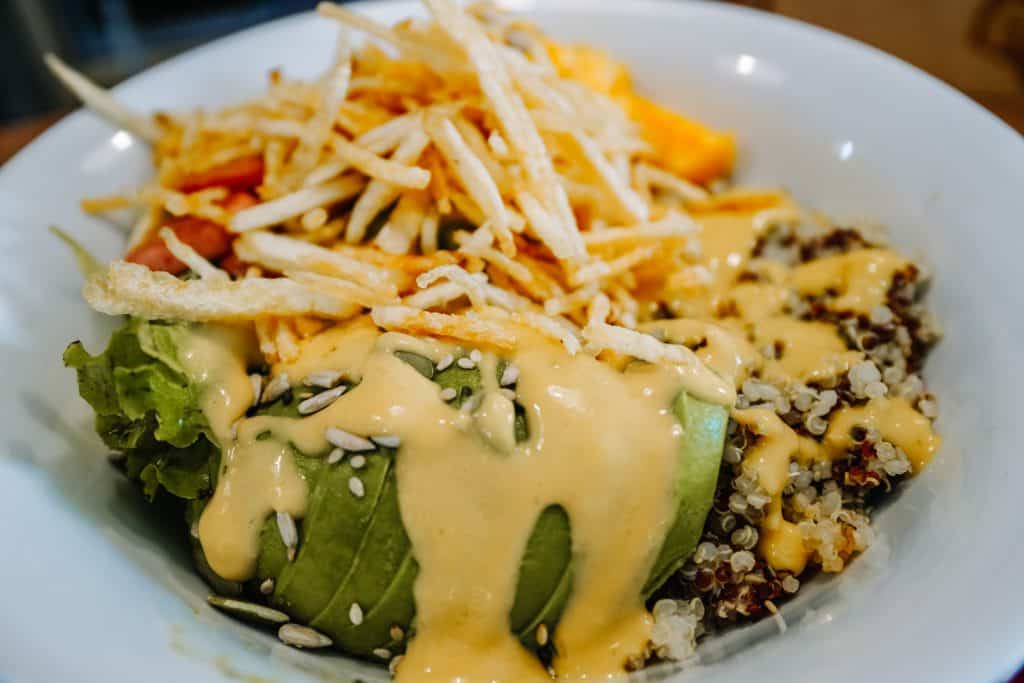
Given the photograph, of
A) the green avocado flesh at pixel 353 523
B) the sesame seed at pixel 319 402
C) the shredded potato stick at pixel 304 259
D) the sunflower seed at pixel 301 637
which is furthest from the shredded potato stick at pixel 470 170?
the sunflower seed at pixel 301 637

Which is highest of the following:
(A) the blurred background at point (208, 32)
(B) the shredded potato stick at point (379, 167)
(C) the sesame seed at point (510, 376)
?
(B) the shredded potato stick at point (379, 167)

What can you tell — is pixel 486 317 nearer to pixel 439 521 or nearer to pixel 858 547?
pixel 439 521

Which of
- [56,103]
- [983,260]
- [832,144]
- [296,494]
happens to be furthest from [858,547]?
[56,103]

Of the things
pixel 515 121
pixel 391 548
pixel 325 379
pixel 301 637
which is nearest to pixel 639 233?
pixel 515 121

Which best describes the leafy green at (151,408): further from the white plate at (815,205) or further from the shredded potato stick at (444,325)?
the shredded potato stick at (444,325)

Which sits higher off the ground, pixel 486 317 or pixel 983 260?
pixel 983 260

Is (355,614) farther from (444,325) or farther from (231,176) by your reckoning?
(231,176)
